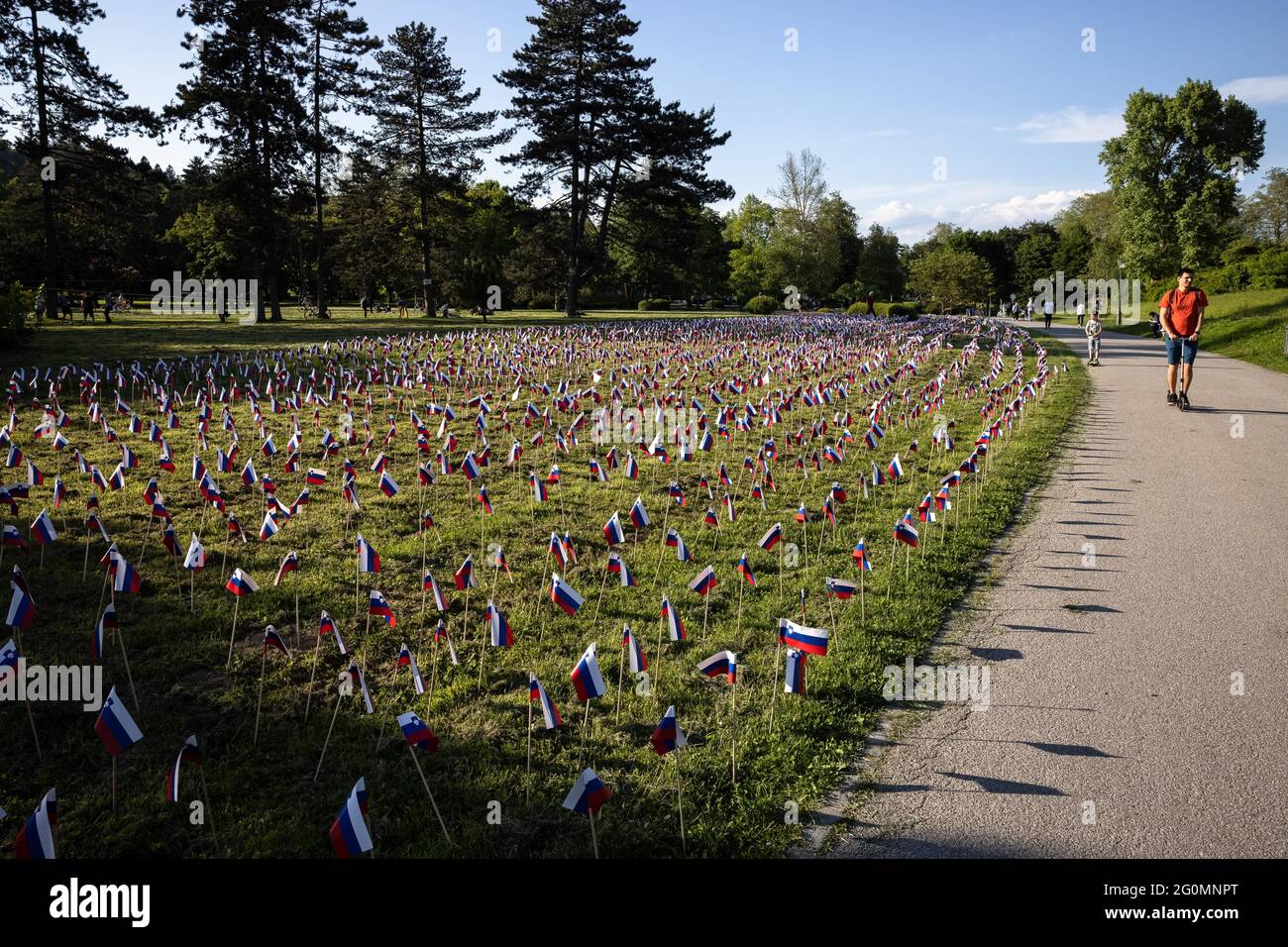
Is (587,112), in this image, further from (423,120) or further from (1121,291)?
(1121,291)

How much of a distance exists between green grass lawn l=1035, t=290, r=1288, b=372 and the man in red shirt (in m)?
8.13

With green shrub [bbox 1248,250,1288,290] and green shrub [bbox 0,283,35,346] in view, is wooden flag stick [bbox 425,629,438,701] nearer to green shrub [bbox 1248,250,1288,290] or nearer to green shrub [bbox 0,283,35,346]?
green shrub [bbox 0,283,35,346]

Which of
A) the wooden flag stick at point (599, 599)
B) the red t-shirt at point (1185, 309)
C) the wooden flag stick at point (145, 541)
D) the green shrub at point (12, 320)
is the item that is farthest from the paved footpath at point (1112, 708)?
the green shrub at point (12, 320)

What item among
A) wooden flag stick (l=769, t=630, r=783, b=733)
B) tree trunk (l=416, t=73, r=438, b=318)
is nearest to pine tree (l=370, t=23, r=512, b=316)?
tree trunk (l=416, t=73, r=438, b=318)

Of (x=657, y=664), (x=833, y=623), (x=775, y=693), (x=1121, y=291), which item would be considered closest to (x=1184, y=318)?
(x=833, y=623)

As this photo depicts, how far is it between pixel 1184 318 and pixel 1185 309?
0.46 ft

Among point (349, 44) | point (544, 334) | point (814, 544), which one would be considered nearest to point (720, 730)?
point (814, 544)

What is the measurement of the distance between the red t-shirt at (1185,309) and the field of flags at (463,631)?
3.59 metres

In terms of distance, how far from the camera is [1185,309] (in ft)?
40.1

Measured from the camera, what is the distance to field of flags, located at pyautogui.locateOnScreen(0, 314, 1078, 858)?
3.52 meters

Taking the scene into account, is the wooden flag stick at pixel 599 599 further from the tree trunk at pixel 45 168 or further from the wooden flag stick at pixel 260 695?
the tree trunk at pixel 45 168

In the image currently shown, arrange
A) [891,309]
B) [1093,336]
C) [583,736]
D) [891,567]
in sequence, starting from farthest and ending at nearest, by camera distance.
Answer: [891,309] < [1093,336] < [891,567] < [583,736]
